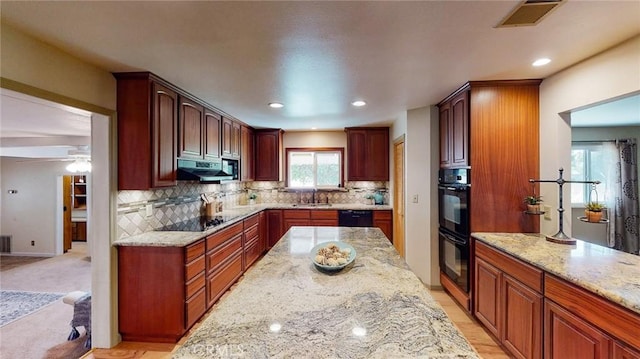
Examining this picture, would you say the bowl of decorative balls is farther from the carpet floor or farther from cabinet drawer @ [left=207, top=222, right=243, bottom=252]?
the carpet floor

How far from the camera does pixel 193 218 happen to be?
148 inches

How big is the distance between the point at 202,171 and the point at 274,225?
2.17 meters

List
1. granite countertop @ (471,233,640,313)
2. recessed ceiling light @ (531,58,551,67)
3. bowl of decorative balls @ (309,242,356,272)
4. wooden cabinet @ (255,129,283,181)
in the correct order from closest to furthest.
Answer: granite countertop @ (471,233,640,313)
bowl of decorative balls @ (309,242,356,272)
recessed ceiling light @ (531,58,551,67)
wooden cabinet @ (255,129,283,181)

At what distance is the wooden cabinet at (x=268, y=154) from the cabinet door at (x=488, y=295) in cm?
371

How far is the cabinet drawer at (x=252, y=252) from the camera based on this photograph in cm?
419

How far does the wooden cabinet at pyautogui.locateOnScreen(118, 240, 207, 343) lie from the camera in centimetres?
247

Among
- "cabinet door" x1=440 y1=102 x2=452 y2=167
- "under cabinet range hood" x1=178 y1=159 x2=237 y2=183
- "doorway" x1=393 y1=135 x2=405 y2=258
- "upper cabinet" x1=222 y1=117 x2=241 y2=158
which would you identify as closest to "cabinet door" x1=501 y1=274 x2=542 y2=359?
"cabinet door" x1=440 y1=102 x2=452 y2=167

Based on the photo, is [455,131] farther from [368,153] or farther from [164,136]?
[164,136]

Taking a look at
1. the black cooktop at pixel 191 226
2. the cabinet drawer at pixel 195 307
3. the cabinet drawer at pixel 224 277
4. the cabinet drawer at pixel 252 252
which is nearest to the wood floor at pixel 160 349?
the cabinet drawer at pixel 195 307

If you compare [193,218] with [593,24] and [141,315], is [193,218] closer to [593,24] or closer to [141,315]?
[141,315]

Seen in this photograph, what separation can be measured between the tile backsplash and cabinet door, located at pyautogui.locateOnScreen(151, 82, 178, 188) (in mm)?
356

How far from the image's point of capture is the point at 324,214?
5113mm

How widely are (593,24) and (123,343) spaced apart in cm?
408

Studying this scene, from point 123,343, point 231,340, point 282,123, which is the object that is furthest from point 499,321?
point 282,123
